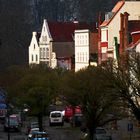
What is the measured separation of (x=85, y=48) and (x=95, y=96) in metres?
51.8

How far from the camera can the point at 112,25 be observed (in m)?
94.7

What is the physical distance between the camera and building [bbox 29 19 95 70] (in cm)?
11650

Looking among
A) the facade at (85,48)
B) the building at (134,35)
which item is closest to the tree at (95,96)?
the building at (134,35)

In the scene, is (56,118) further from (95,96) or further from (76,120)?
(95,96)

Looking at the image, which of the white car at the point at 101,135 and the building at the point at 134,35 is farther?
the building at the point at 134,35

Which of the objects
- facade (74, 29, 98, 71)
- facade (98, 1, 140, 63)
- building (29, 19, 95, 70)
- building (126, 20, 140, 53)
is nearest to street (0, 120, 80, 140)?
building (126, 20, 140, 53)

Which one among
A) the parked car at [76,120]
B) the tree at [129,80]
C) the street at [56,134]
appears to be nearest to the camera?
the tree at [129,80]

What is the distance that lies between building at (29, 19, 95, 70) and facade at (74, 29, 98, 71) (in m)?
4.40

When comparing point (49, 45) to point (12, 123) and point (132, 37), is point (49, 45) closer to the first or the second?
point (132, 37)

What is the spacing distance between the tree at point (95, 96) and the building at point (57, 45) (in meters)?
55.1

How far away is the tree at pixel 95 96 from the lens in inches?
1933

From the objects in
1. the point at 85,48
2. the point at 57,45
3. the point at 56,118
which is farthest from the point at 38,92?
the point at 57,45

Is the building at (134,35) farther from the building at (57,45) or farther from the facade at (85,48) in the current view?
the building at (57,45)

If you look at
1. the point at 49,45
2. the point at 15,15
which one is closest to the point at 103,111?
the point at 49,45
